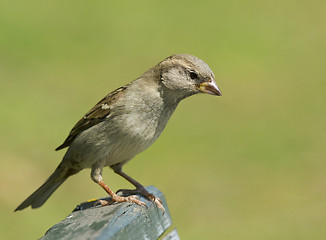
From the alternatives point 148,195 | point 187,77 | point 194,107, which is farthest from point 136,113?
point 194,107

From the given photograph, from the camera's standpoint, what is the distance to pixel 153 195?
3.62 m

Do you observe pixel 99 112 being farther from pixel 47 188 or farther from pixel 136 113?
pixel 47 188

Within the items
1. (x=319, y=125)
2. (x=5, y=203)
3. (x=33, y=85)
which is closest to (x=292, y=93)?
(x=319, y=125)

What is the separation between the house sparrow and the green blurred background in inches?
104

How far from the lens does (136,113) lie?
13.6 ft

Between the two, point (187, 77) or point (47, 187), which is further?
point (47, 187)

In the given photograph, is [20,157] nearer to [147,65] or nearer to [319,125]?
[147,65]

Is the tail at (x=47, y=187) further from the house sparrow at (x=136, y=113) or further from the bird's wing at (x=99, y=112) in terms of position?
the bird's wing at (x=99, y=112)

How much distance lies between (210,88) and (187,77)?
177 millimetres

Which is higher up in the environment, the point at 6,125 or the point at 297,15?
the point at 6,125

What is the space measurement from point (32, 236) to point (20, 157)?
65.8 inches

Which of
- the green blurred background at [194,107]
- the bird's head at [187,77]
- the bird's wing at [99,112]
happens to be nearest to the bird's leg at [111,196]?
the bird's wing at [99,112]

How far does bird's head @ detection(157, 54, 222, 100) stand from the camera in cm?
411

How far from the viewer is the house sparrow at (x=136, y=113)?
13.5 ft
